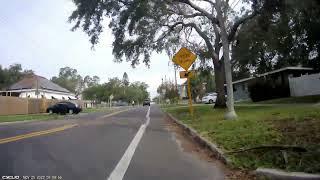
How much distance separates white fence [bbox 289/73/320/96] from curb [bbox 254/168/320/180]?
→ 3586 cm

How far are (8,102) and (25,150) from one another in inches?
1686

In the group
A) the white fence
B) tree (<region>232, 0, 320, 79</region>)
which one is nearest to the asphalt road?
tree (<region>232, 0, 320, 79</region>)

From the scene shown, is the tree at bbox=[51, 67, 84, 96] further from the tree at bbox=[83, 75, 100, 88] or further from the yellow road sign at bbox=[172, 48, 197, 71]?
the yellow road sign at bbox=[172, 48, 197, 71]

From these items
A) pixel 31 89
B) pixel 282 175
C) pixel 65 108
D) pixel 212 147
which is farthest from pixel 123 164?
pixel 31 89

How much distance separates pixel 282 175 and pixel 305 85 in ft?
128

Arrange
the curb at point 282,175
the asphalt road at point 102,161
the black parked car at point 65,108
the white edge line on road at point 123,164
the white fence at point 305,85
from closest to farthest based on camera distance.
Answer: the curb at point 282,175 → the white edge line on road at point 123,164 → the asphalt road at point 102,161 → the white fence at point 305,85 → the black parked car at point 65,108

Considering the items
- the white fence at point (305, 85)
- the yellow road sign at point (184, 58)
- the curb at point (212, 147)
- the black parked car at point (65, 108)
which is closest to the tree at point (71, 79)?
the black parked car at point (65, 108)

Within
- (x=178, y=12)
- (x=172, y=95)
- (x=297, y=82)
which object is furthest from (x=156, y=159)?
(x=172, y=95)

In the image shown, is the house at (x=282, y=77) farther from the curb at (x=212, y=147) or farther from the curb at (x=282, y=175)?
the curb at (x=282, y=175)

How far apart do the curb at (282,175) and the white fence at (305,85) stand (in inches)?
1412

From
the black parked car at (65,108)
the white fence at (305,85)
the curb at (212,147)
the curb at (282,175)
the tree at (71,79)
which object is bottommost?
the curb at (282,175)

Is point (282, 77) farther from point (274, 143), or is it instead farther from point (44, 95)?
point (44, 95)

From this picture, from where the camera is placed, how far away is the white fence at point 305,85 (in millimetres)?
43031

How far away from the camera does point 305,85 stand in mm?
44875
